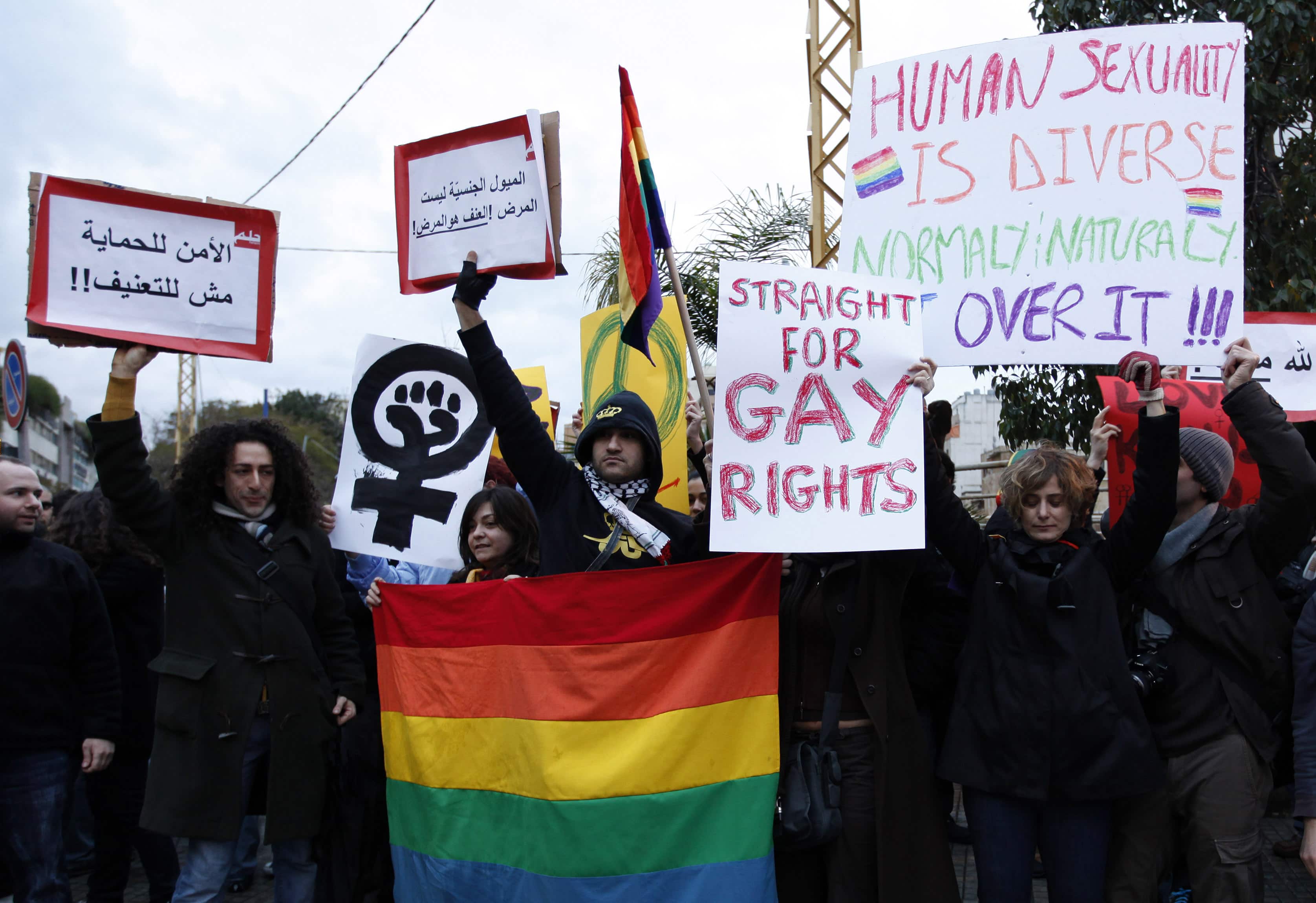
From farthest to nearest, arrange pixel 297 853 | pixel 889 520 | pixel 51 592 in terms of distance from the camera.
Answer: pixel 51 592
pixel 297 853
pixel 889 520

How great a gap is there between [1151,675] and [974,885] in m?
2.43

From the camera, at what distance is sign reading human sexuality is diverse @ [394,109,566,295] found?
341 cm

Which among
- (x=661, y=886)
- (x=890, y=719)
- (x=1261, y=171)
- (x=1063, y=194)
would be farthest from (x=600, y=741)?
(x=1261, y=171)

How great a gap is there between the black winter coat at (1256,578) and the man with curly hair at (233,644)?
8.44 ft

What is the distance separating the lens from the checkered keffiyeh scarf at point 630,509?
3.17 m

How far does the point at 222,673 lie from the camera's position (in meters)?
3.20

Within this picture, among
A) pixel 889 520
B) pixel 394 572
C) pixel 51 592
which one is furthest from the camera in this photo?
pixel 394 572

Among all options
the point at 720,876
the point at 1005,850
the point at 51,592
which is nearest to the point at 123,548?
the point at 51,592

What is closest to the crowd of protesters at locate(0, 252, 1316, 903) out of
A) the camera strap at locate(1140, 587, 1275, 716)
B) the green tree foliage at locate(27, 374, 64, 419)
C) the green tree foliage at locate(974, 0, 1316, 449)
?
the camera strap at locate(1140, 587, 1275, 716)

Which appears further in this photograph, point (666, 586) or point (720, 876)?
point (666, 586)

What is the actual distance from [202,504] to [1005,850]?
2.63 meters

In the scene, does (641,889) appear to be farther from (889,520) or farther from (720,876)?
(889,520)

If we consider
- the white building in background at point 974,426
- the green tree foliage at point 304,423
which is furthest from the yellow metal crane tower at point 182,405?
the white building in background at point 974,426

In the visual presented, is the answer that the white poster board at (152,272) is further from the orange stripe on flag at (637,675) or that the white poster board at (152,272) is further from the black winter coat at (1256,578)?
the black winter coat at (1256,578)
